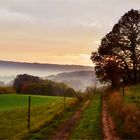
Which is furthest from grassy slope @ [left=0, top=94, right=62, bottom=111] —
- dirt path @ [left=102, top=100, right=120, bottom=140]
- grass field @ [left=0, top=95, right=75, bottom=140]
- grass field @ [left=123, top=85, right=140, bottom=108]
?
dirt path @ [left=102, top=100, right=120, bottom=140]

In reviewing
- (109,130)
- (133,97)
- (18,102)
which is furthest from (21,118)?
(18,102)

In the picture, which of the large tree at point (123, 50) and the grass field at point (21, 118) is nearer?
the grass field at point (21, 118)

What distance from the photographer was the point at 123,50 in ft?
236

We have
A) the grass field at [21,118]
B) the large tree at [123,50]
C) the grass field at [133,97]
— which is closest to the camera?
the grass field at [21,118]

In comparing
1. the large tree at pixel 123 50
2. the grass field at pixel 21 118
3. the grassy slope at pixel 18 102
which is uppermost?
the large tree at pixel 123 50

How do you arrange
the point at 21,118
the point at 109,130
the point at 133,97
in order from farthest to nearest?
the point at 21,118
the point at 133,97
the point at 109,130

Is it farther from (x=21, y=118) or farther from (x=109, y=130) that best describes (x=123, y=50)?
(x=109, y=130)

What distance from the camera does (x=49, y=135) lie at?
23.8m

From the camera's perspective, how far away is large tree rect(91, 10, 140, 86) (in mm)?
70750

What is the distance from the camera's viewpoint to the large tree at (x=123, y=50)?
70.8 metres

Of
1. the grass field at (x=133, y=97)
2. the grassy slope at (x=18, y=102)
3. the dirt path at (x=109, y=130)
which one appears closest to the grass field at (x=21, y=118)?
the grassy slope at (x=18, y=102)

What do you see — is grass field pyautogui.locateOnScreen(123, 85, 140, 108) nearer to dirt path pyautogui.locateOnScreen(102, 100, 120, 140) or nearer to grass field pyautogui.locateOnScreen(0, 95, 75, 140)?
dirt path pyautogui.locateOnScreen(102, 100, 120, 140)

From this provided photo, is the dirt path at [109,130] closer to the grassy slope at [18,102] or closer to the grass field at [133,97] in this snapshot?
the grass field at [133,97]

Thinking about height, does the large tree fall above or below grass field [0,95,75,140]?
above
